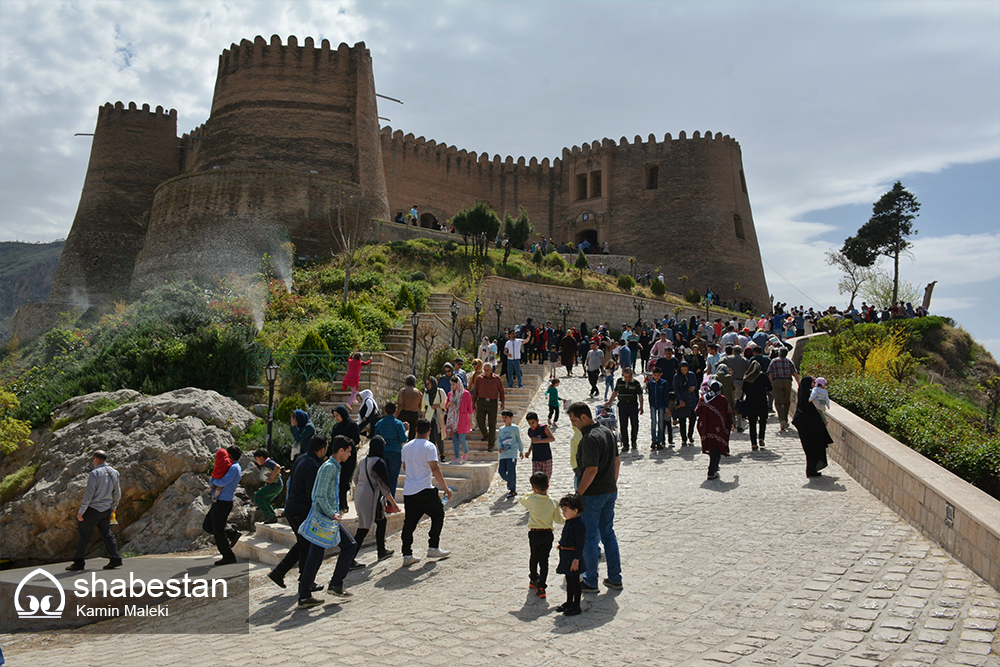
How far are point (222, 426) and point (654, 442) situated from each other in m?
6.63

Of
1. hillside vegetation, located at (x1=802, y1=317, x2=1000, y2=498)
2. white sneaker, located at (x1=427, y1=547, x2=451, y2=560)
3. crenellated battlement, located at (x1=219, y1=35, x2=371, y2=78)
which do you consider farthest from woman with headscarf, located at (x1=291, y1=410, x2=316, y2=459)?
crenellated battlement, located at (x1=219, y1=35, x2=371, y2=78)

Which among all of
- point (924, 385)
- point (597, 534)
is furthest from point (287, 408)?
point (924, 385)

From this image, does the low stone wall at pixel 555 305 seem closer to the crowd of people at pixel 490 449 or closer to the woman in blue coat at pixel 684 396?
the crowd of people at pixel 490 449

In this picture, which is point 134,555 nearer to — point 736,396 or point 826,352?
point 736,396

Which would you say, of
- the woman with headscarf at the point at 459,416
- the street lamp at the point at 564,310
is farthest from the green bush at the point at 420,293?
the woman with headscarf at the point at 459,416

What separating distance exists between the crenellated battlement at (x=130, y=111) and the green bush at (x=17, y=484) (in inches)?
1009

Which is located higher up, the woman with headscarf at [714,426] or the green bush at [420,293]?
the green bush at [420,293]

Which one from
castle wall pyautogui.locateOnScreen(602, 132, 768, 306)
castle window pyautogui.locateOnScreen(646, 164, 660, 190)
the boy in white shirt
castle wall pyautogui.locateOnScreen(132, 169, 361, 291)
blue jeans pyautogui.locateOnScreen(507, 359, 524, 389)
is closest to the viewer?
the boy in white shirt

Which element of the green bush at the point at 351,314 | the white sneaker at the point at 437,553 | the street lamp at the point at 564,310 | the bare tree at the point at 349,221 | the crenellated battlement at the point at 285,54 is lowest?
the white sneaker at the point at 437,553

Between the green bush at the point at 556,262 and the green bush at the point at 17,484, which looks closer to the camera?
the green bush at the point at 17,484

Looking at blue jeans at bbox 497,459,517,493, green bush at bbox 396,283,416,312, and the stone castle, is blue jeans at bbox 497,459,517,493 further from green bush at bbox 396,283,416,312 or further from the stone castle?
the stone castle

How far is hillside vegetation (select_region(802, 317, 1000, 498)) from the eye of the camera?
299 inches

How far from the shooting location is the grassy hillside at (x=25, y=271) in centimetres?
6425

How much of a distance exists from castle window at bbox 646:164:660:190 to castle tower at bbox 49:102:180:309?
864 inches
